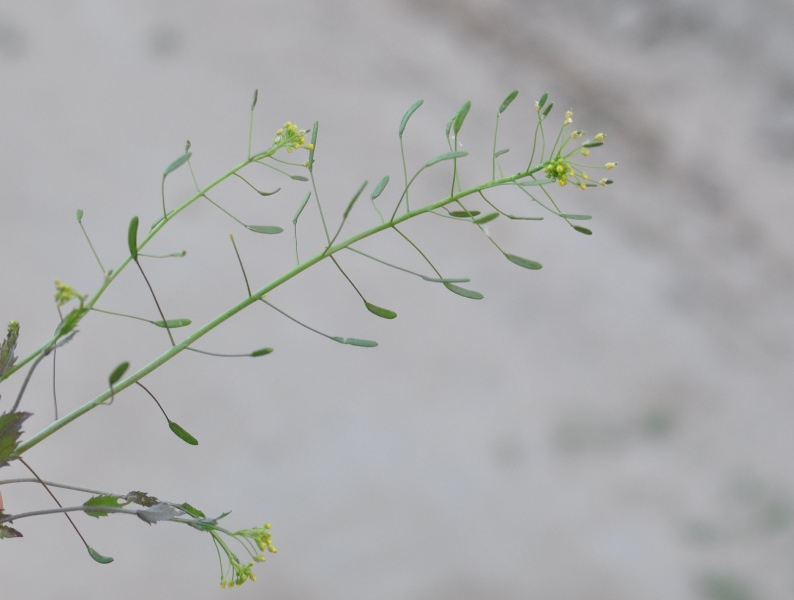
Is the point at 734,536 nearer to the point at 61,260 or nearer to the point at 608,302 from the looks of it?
the point at 608,302

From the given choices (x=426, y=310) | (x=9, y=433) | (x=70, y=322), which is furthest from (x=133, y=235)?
(x=426, y=310)

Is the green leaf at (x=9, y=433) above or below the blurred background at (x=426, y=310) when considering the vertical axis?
below

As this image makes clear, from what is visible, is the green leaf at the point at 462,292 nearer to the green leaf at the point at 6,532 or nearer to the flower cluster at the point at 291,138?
the flower cluster at the point at 291,138

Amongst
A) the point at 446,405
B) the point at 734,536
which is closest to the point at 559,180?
the point at 446,405

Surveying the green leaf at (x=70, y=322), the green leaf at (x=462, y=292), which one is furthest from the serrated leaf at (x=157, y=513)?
the green leaf at (x=462, y=292)

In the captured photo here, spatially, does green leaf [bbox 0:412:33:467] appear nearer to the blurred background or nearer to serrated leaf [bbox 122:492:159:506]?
serrated leaf [bbox 122:492:159:506]

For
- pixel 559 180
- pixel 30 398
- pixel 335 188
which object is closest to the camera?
pixel 559 180
